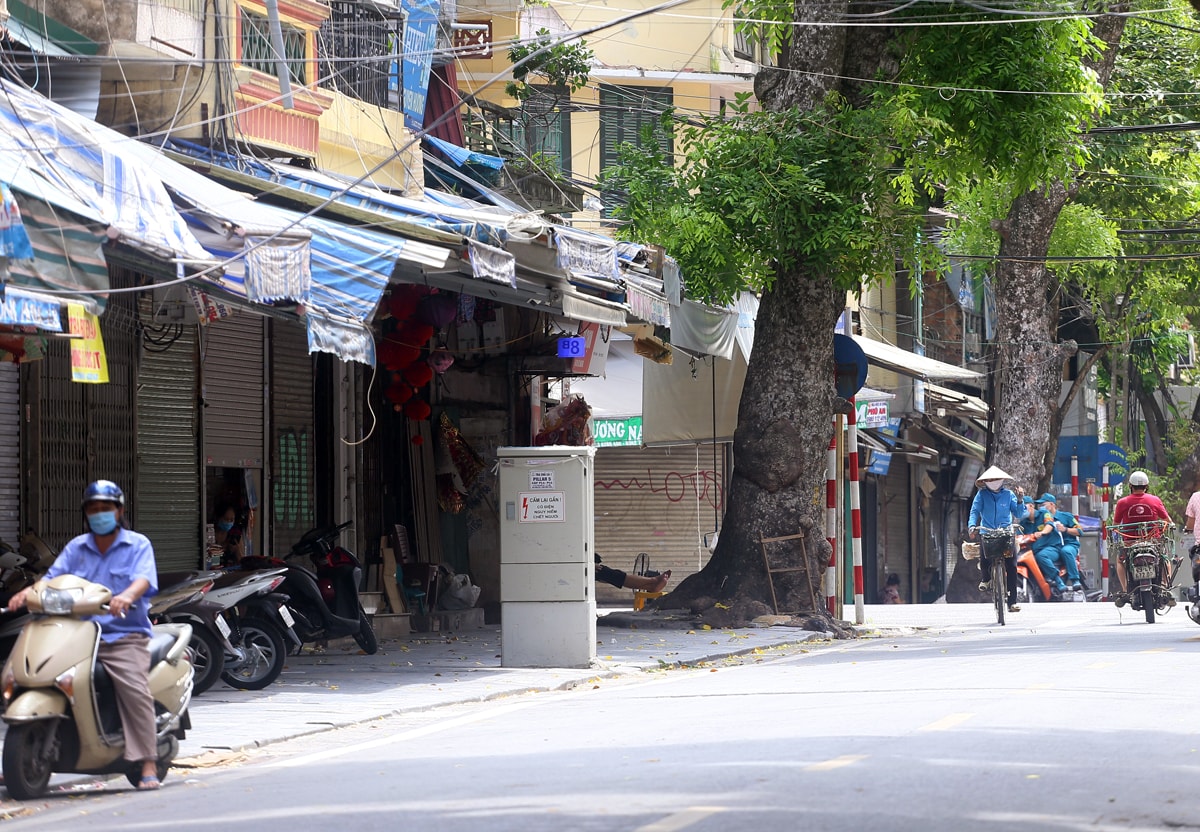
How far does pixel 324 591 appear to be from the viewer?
51.2 feet

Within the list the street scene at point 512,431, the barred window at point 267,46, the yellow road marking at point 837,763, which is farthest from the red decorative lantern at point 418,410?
the yellow road marking at point 837,763

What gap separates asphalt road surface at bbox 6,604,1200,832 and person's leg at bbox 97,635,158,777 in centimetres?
25

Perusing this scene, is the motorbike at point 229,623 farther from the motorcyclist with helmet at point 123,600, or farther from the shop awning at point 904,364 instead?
the shop awning at point 904,364

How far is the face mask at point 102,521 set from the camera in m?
8.97

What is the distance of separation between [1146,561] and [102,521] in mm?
14130

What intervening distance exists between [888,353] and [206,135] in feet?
44.8

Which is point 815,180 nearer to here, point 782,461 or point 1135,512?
point 782,461

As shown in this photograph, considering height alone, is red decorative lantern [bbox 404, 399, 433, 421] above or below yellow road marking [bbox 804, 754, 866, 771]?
above

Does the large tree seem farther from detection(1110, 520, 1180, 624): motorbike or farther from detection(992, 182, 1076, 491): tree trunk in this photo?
detection(992, 182, 1076, 491): tree trunk

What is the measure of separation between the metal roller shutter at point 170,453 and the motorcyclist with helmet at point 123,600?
23.5 ft

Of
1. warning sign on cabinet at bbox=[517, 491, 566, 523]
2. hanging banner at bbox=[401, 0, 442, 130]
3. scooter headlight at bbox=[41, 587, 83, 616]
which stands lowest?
scooter headlight at bbox=[41, 587, 83, 616]

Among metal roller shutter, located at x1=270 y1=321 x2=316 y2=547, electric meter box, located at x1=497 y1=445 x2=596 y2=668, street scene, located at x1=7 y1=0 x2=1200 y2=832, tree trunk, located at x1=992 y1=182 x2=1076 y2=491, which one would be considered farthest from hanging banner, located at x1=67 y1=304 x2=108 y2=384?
tree trunk, located at x1=992 y1=182 x2=1076 y2=491

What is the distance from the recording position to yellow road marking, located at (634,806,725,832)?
7.00 meters

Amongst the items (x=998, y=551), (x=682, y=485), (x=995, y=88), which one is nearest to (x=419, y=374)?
(x=995, y=88)
